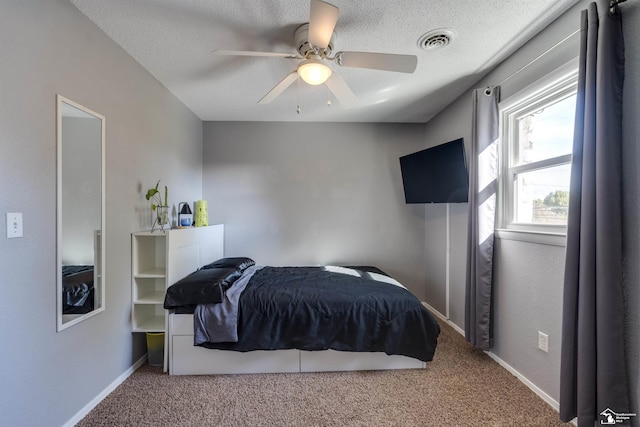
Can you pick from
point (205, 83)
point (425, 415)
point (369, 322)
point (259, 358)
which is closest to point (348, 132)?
point (205, 83)

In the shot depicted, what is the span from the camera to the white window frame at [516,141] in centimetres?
167

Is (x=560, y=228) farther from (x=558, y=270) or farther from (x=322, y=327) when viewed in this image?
(x=322, y=327)

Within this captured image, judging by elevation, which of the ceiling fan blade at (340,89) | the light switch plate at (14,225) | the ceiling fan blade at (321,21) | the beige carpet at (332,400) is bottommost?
the beige carpet at (332,400)

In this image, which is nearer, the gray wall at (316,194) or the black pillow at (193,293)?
the black pillow at (193,293)

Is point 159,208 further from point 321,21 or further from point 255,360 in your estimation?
point 321,21

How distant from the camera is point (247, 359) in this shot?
6.86 ft

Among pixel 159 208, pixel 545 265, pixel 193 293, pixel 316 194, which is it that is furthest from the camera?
pixel 316 194

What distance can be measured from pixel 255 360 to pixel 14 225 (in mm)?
1661

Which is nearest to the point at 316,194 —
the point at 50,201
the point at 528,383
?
the point at 50,201

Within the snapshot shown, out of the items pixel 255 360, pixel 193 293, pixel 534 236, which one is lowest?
pixel 255 360

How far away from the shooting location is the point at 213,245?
3164mm

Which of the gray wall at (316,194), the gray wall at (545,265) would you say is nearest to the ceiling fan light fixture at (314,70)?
the gray wall at (545,265)

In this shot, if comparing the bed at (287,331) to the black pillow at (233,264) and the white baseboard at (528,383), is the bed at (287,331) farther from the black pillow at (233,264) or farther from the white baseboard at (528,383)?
the white baseboard at (528,383)

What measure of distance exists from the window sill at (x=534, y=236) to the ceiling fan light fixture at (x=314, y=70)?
1.75 metres
